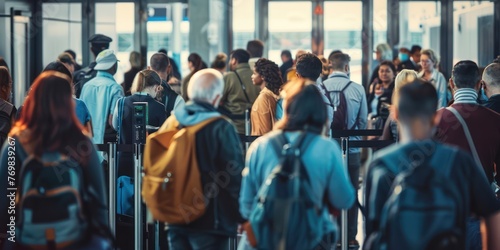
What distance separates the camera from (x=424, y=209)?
16.0ft

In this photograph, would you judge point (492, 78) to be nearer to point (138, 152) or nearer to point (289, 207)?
point (138, 152)

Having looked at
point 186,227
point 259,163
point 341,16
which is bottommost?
point 186,227

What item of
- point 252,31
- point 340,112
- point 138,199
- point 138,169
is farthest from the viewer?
point 252,31

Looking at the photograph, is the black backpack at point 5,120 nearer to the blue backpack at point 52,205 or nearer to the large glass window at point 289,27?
the blue backpack at point 52,205

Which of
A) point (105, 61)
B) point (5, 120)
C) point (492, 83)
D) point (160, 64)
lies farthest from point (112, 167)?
point (492, 83)

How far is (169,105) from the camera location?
10.0m

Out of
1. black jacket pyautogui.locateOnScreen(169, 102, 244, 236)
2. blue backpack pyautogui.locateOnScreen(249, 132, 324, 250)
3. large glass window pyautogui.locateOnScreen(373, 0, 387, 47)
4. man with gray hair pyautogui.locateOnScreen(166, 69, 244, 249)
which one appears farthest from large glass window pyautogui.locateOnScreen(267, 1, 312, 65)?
blue backpack pyautogui.locateOnScreen(249, 132, 324, 250)

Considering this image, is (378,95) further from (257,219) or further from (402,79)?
(257,219)

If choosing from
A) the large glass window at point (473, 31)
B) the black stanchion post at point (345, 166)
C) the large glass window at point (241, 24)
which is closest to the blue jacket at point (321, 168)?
the black stanchion post at point (345, 166)

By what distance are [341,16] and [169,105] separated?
901 cm

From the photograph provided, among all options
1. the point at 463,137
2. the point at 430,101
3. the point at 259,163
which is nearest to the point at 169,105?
the point at 463,137

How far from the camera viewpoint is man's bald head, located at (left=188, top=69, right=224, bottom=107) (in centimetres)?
648

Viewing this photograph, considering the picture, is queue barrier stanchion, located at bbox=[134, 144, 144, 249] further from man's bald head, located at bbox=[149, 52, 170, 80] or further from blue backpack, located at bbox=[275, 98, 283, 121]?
man's bald head, located at bbox=[149, 52, 170, 80]

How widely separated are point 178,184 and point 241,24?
39.9 ft
